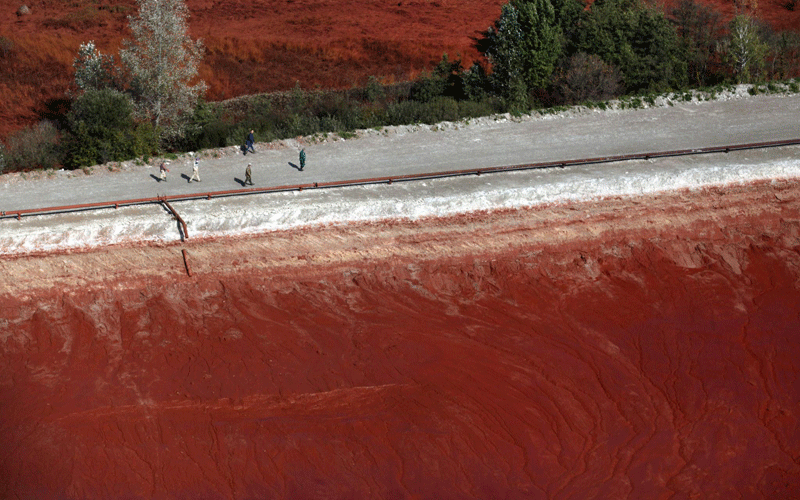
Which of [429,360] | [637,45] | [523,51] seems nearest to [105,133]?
[429,360]

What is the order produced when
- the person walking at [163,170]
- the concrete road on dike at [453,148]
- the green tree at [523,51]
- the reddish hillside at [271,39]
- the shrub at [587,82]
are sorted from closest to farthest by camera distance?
the concrete road on dike at [453,148], the person walking at [163,170], the shrub at [587,82], the green tree at [523,51], the reddish hillside at [271,39]

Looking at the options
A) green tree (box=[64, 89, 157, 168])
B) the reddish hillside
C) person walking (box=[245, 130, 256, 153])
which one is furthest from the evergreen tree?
green tree (box=[64, 89, 157, 168])

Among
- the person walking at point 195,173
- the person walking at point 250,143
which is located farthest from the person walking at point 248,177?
the person walking at point 250,143

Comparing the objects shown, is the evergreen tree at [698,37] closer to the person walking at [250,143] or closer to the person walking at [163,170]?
the person walking at [250,143]

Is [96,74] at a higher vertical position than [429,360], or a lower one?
higher

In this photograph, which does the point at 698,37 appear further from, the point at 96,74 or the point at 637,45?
the point at 96,74

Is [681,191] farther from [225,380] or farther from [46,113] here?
[46,113]
